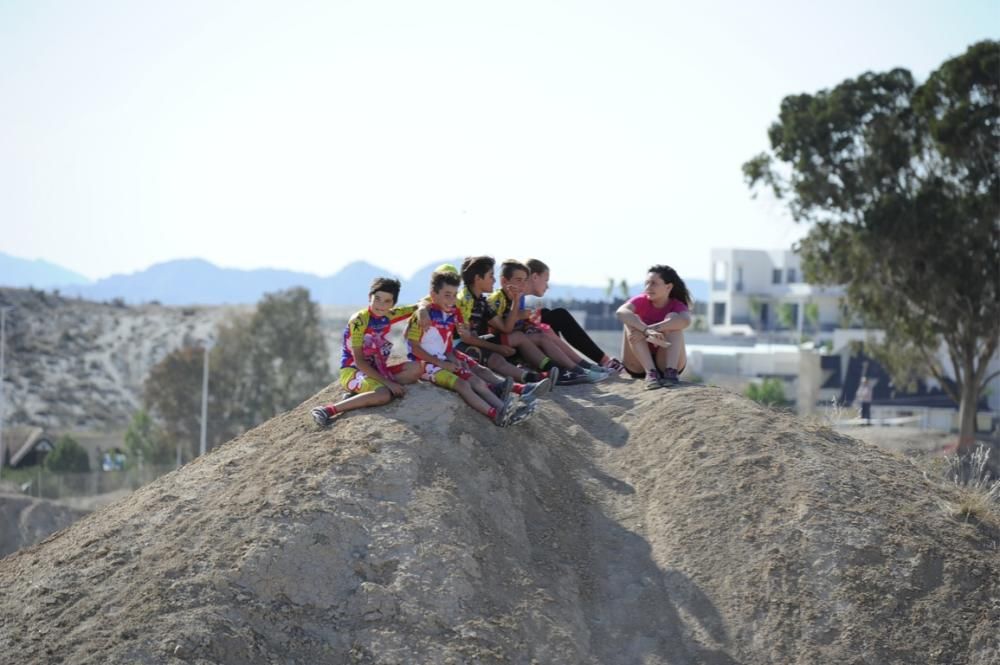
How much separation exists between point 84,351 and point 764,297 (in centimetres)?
5156

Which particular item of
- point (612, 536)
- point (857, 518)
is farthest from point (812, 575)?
point (612, 536)

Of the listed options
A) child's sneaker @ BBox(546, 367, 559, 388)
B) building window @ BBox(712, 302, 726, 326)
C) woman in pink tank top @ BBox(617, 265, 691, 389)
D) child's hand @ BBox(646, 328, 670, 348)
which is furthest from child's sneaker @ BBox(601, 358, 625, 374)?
building window @ BBox(712, 302, 726, 326)

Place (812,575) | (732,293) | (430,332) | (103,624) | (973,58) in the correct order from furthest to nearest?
1. (732,293)
2. (973,58)
3. (430,332)
4. (812,575)
5. (103,624)

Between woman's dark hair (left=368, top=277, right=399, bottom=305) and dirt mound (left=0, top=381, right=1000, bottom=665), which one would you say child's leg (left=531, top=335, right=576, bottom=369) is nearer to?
dirt mound (left=0, top=381, right=1000, bottom=665)

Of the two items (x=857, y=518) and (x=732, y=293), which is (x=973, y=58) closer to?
(x=857, y=518)

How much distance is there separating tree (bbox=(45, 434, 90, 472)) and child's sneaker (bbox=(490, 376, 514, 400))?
36.7m

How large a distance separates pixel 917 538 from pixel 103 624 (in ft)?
17.1

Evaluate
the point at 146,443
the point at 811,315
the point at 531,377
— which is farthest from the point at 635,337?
the point at 811,315

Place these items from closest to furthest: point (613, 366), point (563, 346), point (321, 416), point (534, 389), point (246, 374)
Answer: point (321, 416), point (534, 389), point (563, 346), point (613, 366), point (246, 374)

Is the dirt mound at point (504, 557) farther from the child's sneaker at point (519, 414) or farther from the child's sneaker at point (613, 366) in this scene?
the child's sneaker at point (613, 366)

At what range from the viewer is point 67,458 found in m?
44.2

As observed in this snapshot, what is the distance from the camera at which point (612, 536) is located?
8742mm

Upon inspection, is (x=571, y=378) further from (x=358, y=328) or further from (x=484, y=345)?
(x=358, y=328)

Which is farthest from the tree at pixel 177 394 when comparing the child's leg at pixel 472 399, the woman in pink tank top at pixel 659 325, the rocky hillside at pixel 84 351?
the child's leg at pixel 472 399
